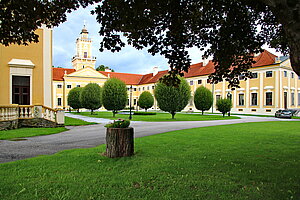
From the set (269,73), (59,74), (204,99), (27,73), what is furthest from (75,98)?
(269,73)

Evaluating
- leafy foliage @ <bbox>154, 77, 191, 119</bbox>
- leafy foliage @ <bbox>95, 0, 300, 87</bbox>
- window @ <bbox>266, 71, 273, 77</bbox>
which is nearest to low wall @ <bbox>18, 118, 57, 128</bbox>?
leafy foliage @ <bbox>95, 0, 300, 87</bbox>

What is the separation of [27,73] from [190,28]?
12.7 m

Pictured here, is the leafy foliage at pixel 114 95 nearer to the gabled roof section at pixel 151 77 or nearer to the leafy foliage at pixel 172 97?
the leafy foliage at pixel 172 97

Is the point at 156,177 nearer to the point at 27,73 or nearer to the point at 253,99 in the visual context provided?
the point at 27,73

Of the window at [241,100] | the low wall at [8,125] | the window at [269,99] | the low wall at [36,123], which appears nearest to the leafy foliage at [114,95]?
the low wall at [36,123]

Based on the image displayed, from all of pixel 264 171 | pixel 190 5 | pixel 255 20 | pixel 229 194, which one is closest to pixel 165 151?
pixel 264 171

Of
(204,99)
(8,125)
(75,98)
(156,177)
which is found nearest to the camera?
(156,177)

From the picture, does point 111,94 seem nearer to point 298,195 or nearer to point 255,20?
point 255,20

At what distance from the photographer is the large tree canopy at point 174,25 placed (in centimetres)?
476

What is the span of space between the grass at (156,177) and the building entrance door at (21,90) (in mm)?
11068

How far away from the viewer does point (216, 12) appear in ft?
20.8

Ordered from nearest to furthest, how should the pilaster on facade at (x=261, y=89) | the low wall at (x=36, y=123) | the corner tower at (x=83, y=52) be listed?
the low wall at (x=36, y=123)
the pilaster on facade at (x=261, y=89)
the corner tower at (x=83, y=52)

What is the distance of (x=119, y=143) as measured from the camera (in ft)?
19.2

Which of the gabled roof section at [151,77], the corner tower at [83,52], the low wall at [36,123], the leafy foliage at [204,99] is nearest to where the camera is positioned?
the low wall at [36,123]
